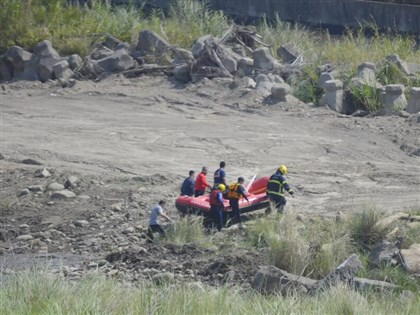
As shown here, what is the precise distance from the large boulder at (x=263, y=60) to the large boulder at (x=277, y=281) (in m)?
14.1

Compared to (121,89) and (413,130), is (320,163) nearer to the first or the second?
(413,130)

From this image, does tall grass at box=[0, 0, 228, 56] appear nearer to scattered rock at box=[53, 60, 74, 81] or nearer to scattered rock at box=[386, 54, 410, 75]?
scattered rock at box=[53, 60, 74, 81]

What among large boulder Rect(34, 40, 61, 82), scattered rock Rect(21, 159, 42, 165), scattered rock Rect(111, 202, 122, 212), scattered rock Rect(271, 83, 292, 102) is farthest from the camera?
large boulder Rect(34, 40, 61, 82)

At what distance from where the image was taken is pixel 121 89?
27609mm

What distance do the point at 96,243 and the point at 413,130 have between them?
28.5 ft

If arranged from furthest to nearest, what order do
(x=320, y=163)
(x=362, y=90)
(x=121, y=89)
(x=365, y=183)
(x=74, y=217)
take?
(x=121, y=89)
(x=362, y=90)
(x=320, y=163)
(x=365, y=183)
(x=74, y=217)

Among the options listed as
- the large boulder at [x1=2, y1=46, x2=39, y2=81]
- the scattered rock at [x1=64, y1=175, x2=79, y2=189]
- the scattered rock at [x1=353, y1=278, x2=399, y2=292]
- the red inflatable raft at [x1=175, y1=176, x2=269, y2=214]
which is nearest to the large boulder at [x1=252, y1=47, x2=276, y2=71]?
the large boulder at [x1=2, y1=46, x2=39, y2=81]

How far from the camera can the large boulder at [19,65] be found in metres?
29.3

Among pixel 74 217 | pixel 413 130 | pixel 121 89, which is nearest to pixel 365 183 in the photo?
pixel 413 130

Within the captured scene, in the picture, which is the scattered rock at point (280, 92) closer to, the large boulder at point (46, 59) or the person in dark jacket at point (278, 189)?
the large boulder at point (46, 59)

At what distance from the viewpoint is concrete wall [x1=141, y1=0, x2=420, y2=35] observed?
108 ft

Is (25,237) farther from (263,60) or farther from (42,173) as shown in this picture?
(263,60)

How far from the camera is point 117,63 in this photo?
1131 inches

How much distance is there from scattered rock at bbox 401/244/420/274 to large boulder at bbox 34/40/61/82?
50.5ft
